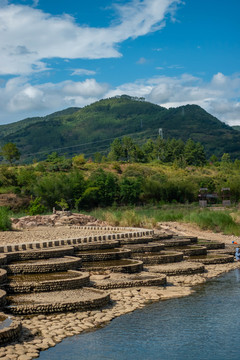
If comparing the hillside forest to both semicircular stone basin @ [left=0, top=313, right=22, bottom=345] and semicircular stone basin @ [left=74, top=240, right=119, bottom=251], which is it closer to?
semicircular stone basin @ [left=74, top=240, right=119, bottom=251]

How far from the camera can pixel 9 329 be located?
295 inches

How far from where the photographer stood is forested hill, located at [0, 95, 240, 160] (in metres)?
95.1

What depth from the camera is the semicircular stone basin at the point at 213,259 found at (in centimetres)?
1547

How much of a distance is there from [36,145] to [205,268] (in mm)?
91505

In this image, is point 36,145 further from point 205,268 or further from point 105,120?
point 205,268

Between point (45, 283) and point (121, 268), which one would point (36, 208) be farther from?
point (45, 283)

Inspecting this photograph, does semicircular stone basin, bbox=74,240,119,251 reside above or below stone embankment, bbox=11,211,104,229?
below

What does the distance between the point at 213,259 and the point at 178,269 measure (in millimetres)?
2549

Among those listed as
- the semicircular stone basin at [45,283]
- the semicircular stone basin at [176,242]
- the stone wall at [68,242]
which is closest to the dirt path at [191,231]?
the semicircular stone basin at [176,242]

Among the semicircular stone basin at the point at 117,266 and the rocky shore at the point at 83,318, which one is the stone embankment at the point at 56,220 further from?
the rocky shore at the point at 83,318

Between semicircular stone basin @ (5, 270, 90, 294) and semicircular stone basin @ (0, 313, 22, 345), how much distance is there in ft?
7.26

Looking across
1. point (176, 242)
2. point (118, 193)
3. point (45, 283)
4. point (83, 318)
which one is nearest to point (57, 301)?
point (83, 318)

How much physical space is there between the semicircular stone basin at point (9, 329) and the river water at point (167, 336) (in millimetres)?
589

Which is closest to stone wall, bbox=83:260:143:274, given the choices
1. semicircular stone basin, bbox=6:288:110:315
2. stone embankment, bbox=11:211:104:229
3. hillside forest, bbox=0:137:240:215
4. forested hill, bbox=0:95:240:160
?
semicircular stone basin, bbox=6:288:110:315
